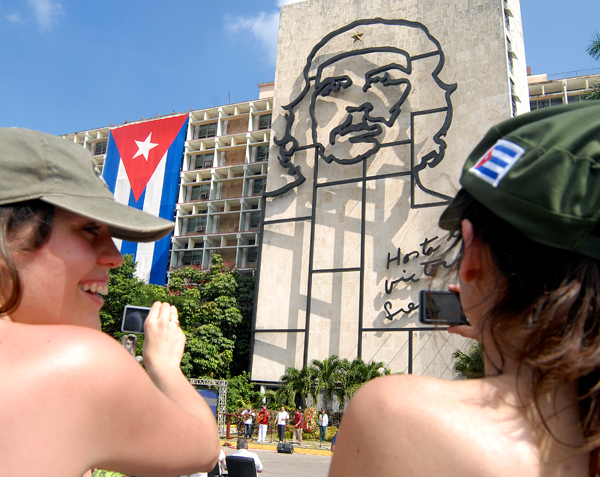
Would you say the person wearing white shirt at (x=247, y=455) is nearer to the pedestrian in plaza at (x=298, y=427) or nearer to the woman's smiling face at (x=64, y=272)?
the woman's smiling face at (x=64, y=272)

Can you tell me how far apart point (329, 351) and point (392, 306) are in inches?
135

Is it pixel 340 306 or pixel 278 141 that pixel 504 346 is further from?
pixel 278 141

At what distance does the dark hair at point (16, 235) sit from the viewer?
983 millimetres

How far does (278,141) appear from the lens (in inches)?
996

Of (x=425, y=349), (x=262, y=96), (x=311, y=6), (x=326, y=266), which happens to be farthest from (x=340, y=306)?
(x=262, y=96)

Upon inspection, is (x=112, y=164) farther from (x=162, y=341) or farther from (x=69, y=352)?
(x=69, y=352)

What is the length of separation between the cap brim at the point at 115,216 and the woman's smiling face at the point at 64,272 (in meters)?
0.05

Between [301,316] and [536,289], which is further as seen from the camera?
[301,316]

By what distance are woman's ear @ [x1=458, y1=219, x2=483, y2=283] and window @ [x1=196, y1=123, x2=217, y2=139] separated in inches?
1704

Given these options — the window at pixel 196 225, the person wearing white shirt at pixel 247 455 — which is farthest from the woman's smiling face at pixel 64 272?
the window at pixel 196 225

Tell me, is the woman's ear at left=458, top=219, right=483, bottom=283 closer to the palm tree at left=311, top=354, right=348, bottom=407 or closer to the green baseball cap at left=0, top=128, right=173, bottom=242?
the green baseball cap at left=0, top=128, right=173, bottom=242

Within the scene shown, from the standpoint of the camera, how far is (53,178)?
3.42ft

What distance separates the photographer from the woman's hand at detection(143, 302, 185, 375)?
1.30m

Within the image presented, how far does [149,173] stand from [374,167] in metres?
18.7
